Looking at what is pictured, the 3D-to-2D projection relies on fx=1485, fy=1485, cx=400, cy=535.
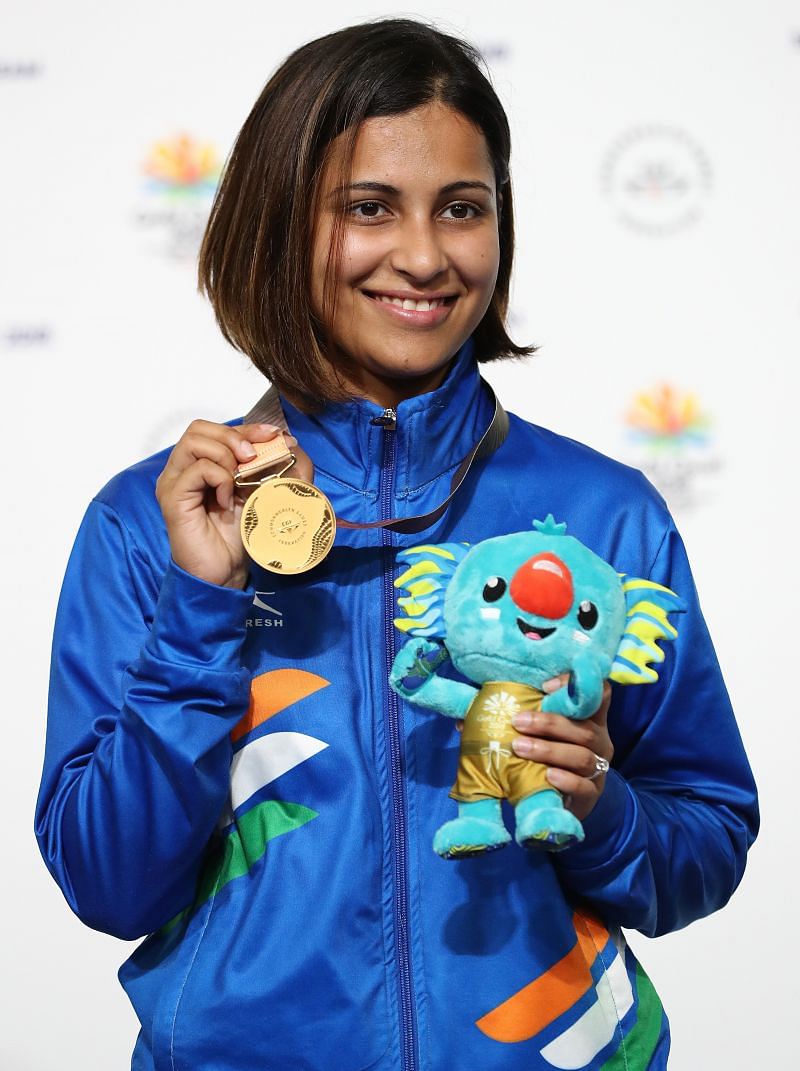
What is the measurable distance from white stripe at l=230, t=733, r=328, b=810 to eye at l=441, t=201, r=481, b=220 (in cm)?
40

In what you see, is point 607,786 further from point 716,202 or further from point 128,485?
point 716,202

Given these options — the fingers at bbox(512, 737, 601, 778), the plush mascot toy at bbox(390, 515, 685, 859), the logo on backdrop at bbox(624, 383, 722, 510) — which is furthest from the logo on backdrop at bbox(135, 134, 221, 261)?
the fingers at bbox(512, 737, 601, 778)

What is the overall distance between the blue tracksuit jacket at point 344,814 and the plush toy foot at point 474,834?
94mm

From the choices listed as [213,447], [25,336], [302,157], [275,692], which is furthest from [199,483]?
[25,336]

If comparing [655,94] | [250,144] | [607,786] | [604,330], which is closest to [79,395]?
[604,330]

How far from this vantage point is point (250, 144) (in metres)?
1.15

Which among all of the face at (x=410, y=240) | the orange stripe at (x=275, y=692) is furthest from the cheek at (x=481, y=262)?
the orange stripe at (x=275, y=692)

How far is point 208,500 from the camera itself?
104 centimetres

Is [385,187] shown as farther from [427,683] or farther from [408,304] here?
[427,683]

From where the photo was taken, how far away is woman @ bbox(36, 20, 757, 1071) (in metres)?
0.98

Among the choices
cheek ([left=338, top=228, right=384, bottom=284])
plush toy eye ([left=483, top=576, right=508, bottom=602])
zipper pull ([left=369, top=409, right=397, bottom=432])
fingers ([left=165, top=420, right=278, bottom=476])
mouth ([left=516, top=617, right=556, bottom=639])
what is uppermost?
cheek ([left=338, top=228, right=384, bottom=284])

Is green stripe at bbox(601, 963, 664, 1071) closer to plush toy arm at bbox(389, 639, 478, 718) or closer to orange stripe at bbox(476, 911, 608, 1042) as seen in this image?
orange stripe at bbox(476, 911, 608, 1042)

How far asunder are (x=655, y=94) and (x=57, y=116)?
2.88ft

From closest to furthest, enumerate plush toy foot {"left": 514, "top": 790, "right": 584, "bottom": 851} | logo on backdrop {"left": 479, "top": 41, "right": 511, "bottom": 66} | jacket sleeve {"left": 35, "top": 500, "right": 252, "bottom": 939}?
plush toy foot {"left": 514, "top": 790, "right": 584, "bottom": 851} → jacket sleeve {"left": 35, "top": 500, "right": 252, "bottom": 939} → logo on backdrop {"left": 479, "top": 41, "right": 511, "bottom": 66}
